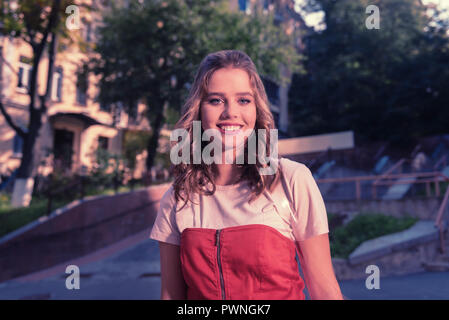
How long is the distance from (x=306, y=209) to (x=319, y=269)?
0.73ft

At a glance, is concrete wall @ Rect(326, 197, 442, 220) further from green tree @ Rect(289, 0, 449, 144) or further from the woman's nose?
the woman's nose

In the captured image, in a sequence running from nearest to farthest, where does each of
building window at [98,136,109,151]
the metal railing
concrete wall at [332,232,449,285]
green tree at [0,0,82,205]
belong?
concrete wall at [332,232,449,285]
the metal railing
green tree at [0,0,82,205]
building window at [98,136,109,151]

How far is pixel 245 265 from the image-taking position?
1479 millimetres

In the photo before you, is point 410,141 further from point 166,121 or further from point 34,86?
point 34,86

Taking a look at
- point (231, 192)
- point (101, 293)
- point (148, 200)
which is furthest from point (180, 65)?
point (231, 192)

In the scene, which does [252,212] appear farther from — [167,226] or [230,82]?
[230,82]

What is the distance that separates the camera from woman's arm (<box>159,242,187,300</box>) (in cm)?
170

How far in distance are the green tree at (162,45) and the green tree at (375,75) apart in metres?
6.52

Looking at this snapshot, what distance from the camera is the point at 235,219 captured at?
1.60 m

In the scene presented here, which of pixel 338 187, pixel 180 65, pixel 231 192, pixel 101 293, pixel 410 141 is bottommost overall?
pixel 101 293

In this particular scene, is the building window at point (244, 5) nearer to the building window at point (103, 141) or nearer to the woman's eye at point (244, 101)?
the building window at point (103, 141)

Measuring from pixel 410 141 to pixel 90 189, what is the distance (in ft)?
50.6

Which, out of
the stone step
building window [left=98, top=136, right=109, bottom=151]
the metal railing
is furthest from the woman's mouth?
building window [left=98, top=136, right=109, bottom=151]

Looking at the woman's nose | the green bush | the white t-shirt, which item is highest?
the woman's nose
